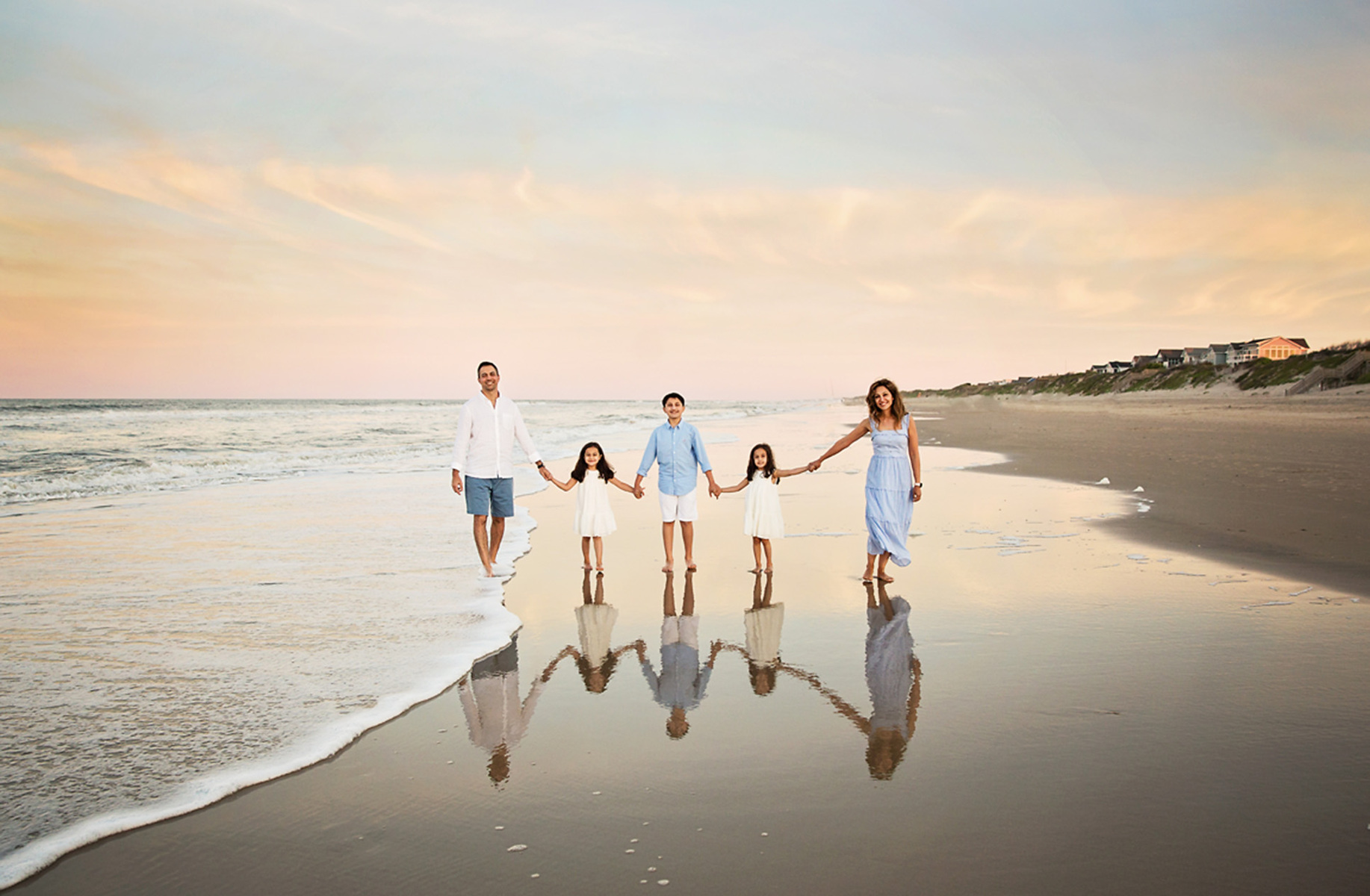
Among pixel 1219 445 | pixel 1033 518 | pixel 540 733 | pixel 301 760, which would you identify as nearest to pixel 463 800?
pixel 540 733

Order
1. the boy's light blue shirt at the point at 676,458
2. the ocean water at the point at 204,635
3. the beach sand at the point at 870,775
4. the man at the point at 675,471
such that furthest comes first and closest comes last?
the boy's light blue shirt at the point at 676,458 < the man at the point at 675,471 < the ocean water at the point at 204,635 < the beach sand at the point at 870,775

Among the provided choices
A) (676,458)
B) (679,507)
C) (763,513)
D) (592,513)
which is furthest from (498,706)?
(676,458)

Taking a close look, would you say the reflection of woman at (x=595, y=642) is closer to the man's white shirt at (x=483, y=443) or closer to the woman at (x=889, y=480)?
the man's white shirt at (x=483, y=443)

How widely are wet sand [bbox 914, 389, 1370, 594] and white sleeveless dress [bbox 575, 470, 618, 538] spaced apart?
19.6 feet

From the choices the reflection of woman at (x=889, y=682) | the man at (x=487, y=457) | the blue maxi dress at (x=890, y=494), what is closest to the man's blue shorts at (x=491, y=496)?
the man at (x=487, y=457)

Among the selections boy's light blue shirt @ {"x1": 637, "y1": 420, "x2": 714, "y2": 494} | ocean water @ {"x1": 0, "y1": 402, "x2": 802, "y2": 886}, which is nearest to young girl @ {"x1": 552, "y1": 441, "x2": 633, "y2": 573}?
boy's light blue shirt @ {"x1": 637, "y1": 420, "x2": 714, "y2": 494}

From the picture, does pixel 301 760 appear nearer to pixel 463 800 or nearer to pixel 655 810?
pixel 463 800

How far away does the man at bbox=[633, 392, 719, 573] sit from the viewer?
810 centimetres

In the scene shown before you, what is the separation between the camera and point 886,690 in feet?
14.5

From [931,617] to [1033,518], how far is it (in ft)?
16.9

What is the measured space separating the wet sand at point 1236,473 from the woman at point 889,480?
3194mm

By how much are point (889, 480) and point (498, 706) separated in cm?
455

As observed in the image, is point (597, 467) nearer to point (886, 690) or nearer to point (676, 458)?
point (676, 458)

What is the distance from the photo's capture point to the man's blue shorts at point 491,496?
834cm
